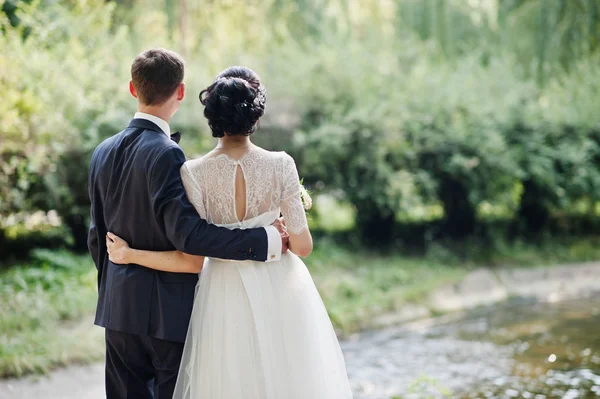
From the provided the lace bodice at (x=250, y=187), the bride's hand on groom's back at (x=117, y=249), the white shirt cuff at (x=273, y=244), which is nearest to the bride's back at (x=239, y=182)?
the lace bodice at (x=250, y=187)

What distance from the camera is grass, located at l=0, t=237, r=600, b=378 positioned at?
6.03m

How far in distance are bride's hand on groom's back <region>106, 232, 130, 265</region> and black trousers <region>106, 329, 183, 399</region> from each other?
12.4 inches

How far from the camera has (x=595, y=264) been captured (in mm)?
11758

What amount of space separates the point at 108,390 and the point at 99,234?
2.25 feet

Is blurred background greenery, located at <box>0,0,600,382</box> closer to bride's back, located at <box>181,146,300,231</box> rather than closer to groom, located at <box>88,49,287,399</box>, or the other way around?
groom, located at <box>88,49,287,399</box>

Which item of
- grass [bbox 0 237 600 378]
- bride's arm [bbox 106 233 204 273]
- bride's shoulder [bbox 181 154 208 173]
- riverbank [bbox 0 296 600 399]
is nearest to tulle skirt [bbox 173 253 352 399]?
bride's arm [bbox 106 233 204 273]

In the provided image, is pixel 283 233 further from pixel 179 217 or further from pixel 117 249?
pixel 117 249

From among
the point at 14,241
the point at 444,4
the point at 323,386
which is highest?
the point at 444,4

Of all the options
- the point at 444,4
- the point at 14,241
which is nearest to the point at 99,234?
the point at 14,241

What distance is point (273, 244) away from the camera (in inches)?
120

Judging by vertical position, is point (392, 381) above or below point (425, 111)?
below

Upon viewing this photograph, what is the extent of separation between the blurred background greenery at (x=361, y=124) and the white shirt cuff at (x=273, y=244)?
3.88 m

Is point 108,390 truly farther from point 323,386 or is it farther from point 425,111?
point 425,111

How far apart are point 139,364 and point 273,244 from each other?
2.54 feet
